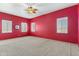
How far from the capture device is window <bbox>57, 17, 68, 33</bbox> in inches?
266

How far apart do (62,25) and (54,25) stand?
34.7 inches

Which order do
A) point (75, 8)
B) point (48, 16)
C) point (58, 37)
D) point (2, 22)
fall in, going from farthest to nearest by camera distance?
1. point (48, 16)
2. point (2, 22)
3. point (58, 37)
4. point (75, 8)

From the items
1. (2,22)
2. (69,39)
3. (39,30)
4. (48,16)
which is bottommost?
(69,39)

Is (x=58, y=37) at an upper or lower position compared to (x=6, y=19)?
lower

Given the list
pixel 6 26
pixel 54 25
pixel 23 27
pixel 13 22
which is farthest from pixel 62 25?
pixel 23 27

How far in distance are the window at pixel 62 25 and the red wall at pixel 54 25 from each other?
1.05 feet

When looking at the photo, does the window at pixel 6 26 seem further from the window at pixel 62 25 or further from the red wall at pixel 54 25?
the window at pixel 62 25

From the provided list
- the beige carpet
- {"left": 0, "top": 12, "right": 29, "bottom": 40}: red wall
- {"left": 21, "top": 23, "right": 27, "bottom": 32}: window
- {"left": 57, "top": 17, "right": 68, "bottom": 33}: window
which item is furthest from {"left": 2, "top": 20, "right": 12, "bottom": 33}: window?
{"left": 57, "top": 17, "right": 68, "bottom": 33}: window

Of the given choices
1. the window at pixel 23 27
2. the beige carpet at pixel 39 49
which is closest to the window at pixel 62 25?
the beige carpet at pixel 39 49

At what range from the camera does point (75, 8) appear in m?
5.79

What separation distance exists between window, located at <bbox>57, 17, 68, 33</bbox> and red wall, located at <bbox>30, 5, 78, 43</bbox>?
32 cm

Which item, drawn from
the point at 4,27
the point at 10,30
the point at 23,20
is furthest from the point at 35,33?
the point at 4,27

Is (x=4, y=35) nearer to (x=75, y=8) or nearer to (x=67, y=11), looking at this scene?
(x=67, y=11)

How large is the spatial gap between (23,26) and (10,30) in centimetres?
265
